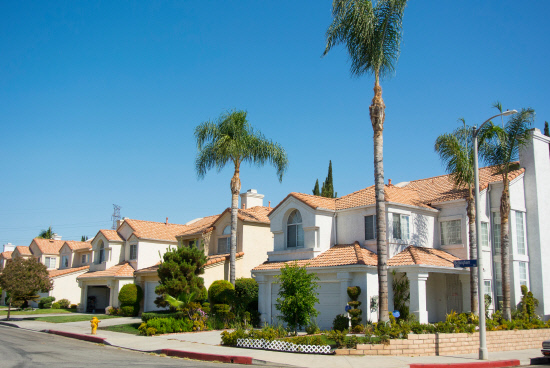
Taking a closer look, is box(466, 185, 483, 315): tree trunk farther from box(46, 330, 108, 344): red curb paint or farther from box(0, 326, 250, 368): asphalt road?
box(46, 330, 108, 344): red curb paint

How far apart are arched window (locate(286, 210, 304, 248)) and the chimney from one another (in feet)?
38.1

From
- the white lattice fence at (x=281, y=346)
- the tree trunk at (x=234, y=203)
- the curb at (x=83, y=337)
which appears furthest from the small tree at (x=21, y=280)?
the white lattice fence at (x=281, y=346)

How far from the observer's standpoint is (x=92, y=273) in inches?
1591

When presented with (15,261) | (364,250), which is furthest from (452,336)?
(15,261)

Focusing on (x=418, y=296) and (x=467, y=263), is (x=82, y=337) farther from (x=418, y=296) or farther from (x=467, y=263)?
(x=467, y=263)

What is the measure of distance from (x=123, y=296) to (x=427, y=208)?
69.8 ft

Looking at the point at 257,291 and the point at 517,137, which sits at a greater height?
the point at 517,137

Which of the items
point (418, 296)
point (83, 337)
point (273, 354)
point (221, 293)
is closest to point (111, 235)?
point (221, 293)

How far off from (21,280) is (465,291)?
2876 centimetres

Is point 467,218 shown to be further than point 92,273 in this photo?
No

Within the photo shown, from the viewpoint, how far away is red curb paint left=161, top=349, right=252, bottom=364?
1533 cm

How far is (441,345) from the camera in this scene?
55.8ft

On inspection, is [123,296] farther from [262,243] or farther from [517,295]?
[517,295]

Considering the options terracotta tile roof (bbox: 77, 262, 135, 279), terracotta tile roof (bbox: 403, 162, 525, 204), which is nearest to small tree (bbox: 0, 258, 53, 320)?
terracotta tile roof (bbox: 77, 262, 135, 279)
